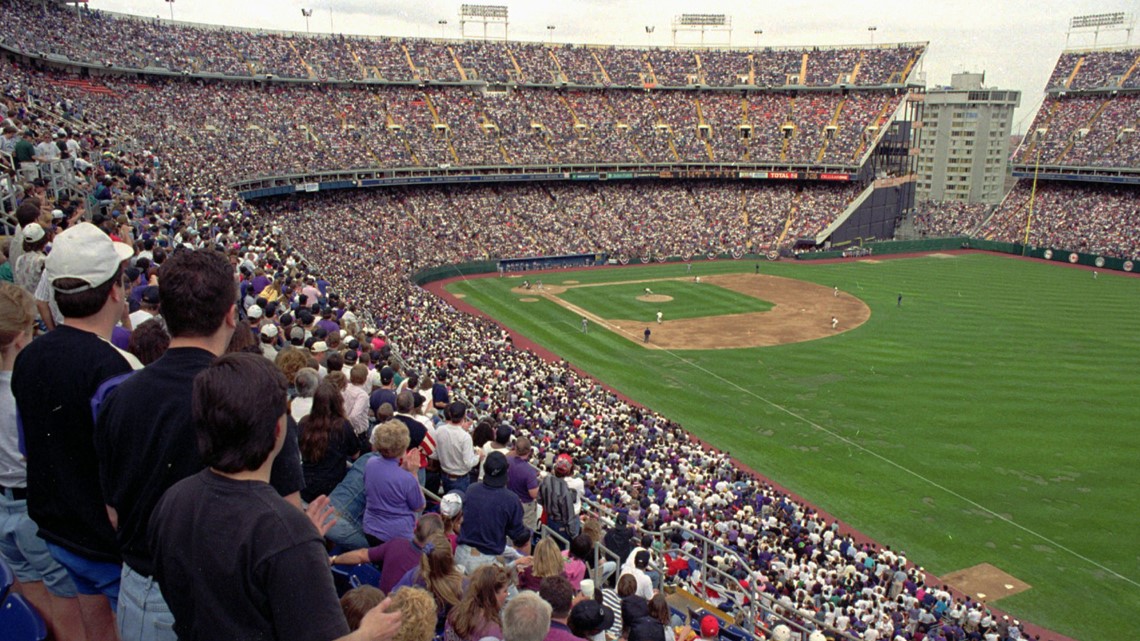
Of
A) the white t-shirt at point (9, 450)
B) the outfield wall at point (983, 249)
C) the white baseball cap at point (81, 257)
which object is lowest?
the outfield wall at point (983, 249)

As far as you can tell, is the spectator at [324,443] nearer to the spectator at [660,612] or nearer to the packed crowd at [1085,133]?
the spectator at [660,612]

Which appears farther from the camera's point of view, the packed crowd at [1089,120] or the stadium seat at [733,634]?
the packed crowd at [1089,120]

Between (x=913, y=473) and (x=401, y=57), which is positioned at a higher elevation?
(x=401, y=57)

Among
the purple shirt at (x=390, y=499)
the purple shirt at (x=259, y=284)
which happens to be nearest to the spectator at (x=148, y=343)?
the purple shirt at (x=390, y=499)

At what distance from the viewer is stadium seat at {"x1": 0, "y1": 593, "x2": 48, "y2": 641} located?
3988mm

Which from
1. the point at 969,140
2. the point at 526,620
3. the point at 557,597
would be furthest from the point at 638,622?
the point at 969,140

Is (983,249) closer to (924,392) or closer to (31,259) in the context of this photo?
(924,392)

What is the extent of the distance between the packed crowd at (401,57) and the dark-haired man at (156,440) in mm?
45359

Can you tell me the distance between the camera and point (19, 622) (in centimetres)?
406

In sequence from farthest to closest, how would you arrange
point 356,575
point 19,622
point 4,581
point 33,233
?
point 33,233 → point 356,575 → point 19,622 → point 4,581

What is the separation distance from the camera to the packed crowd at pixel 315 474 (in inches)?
118

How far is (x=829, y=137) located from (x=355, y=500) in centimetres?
6947

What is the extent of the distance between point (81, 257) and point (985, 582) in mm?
19577

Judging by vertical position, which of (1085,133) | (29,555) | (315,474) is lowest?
(315,474)
